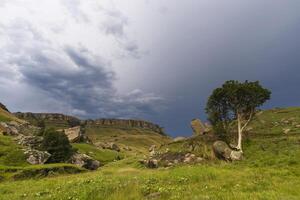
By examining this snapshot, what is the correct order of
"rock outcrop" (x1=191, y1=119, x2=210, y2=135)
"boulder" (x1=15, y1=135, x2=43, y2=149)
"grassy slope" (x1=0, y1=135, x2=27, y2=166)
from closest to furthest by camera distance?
"grassy slope" (x1=0, y1=135, x2=27, y2=166) → "boulder" (x1=15, y1=135, x2=43, y2=149) → "rock outcrop" (x1=191, y1=119, x2=210, y2=135)

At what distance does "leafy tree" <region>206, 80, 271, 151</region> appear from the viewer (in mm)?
59125

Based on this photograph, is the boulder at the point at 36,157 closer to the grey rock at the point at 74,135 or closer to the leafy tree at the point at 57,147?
the leafy tree at the point at 57,147

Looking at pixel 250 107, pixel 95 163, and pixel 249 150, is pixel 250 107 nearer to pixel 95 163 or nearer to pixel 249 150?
pixel 249 150

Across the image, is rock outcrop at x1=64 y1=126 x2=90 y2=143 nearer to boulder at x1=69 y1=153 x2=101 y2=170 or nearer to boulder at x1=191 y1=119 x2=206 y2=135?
boulder at x1=69 y1=153 x2=101 y2=170

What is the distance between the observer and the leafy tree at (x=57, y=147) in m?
72.9

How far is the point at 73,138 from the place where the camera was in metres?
128

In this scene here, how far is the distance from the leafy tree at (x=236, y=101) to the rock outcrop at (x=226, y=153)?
33.6 ft

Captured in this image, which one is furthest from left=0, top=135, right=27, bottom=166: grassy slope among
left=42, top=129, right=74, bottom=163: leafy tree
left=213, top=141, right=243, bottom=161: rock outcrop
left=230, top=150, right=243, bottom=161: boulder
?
left=230, top=150, right=243, bottom=161: boulder

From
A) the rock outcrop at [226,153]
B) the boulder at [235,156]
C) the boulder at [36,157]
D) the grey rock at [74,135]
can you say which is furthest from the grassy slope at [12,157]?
the grey rock at [74,135]

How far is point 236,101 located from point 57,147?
46.7m

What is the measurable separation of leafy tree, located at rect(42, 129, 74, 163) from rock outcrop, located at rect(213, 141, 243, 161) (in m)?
41.8

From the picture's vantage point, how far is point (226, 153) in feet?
156

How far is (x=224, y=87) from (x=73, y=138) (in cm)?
8760

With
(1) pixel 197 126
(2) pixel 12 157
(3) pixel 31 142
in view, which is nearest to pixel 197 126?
(1) pixel 197 126
